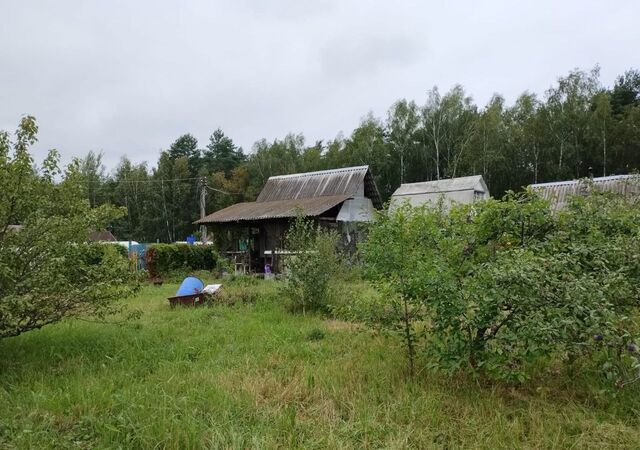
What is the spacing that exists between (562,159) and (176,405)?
32.0 m

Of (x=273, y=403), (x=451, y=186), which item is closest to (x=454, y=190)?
(x=451, y=186)

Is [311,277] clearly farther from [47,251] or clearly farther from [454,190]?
Result: [454,190]

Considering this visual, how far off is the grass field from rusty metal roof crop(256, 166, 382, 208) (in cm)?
1306

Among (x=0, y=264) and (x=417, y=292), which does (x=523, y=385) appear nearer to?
(x=417, y=292)

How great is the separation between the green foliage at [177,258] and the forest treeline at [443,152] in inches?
390

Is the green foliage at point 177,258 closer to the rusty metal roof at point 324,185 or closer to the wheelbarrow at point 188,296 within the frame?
the rusty metal roof at point 324,185

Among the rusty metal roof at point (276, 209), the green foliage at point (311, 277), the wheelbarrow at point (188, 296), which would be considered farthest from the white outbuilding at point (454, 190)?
the wheelbarrow at point (188, 296)

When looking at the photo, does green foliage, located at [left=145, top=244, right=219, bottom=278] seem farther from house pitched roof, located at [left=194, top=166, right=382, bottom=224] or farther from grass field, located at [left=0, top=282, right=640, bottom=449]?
grass field, located at [left=0, top=282, right=640, bottom=449]

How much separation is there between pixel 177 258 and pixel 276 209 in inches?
168

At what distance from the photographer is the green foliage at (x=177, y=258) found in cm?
1569

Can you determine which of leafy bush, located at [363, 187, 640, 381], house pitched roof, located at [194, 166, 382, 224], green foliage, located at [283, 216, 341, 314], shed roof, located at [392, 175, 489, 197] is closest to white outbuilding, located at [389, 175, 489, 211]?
shed roof, located at [392, 175, 489, 197]

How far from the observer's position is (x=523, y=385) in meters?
3.94

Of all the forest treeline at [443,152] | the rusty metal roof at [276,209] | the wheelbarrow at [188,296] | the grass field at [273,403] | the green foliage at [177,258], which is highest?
the forest treeline at [443,152]

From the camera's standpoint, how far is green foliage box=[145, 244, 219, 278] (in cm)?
1569
